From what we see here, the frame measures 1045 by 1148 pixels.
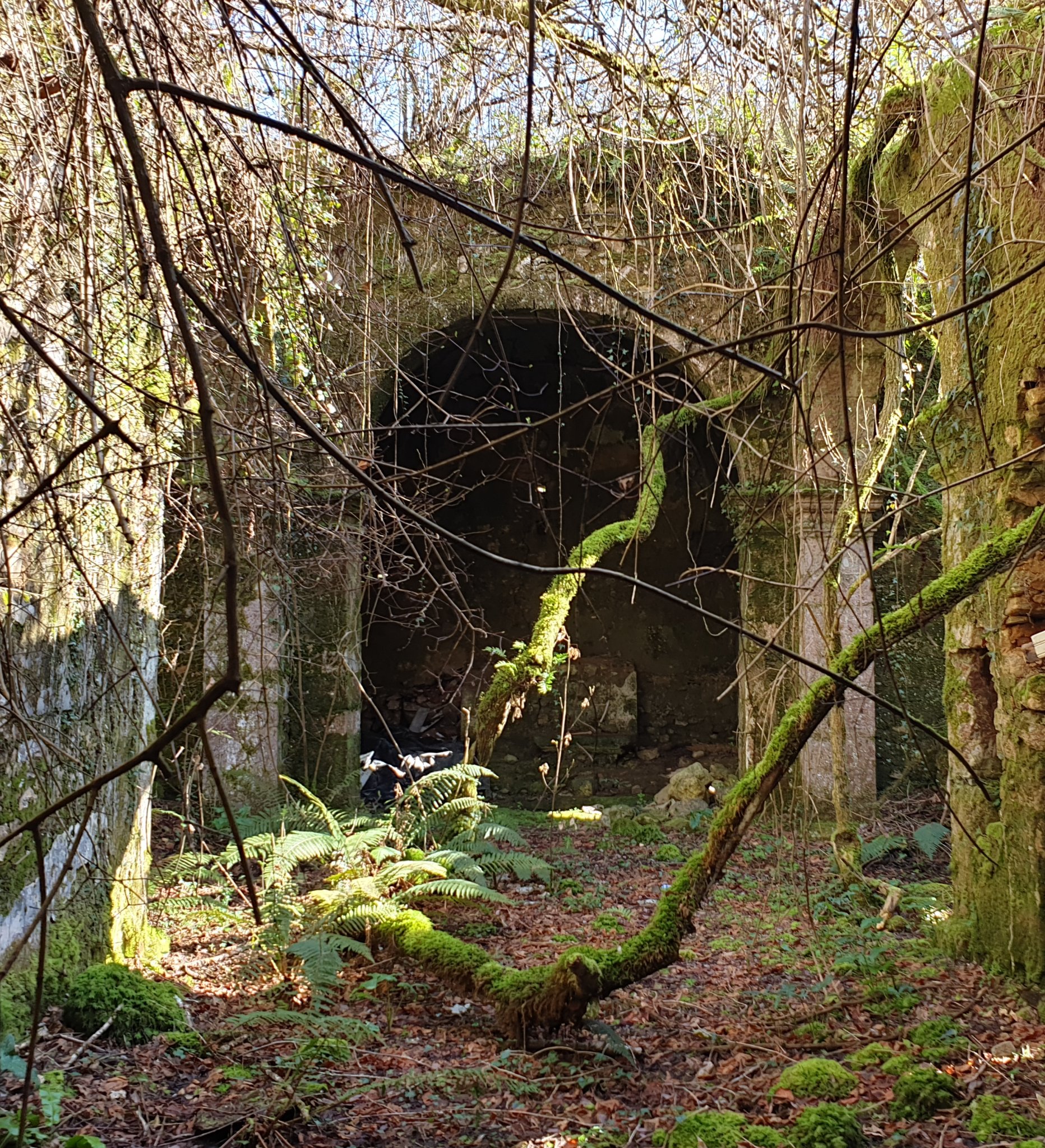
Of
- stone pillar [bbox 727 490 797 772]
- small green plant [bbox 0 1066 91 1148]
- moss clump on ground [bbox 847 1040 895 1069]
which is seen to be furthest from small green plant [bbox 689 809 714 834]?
small green plant [bbox 0 1066 91 1148]

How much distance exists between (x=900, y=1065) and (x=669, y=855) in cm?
389

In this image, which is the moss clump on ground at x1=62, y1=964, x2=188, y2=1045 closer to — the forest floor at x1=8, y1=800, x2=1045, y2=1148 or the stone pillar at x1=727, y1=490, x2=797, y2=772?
the forest floor at x1=8, y1=800, x2=1045, y2=1148

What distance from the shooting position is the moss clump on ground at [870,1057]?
319 centimetres

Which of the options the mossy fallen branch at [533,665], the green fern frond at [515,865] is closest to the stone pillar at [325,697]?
the mossy fallen branch at [533,665]

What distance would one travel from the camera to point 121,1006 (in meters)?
3.39

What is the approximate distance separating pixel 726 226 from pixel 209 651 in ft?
17.4

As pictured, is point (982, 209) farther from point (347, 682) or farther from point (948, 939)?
point (347, 682)

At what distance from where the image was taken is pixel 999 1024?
10.8 feet

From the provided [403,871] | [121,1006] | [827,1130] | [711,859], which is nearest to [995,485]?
[711,859]

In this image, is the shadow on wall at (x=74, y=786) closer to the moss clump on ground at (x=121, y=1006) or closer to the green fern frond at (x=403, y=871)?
the moss clump on ground at (x=121, y=1006)

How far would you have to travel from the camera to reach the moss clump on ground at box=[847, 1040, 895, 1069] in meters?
3.19

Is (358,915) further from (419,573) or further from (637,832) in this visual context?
(637,832)

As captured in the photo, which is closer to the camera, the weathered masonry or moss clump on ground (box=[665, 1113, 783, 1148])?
moss clump on ground (box=[665, 1113, 783, 1148])

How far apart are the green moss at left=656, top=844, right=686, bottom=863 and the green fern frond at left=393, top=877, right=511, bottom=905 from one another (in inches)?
86.1
